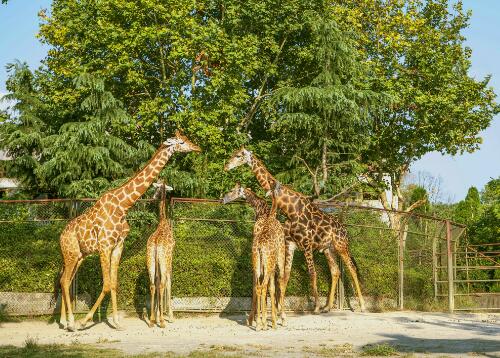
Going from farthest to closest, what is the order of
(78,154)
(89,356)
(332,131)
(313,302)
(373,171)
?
(373,171), (332,131), (78,154), (313,302), (89,356)

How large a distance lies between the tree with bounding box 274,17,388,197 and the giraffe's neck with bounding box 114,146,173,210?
413 inches

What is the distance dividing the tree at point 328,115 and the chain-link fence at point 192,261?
710 centimetres

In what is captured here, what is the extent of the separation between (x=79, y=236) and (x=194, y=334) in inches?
125

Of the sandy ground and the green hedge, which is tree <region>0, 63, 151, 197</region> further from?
the sandy ground

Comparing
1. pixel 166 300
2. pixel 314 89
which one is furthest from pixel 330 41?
pixel 166 300

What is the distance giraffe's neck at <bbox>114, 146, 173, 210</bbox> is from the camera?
1576 centimetres

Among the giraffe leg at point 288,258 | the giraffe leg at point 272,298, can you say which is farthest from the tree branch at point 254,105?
the giraffe leg at point 272,298

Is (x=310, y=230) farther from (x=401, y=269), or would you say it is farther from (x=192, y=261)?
(x=401, y=269)

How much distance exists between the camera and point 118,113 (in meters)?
26.9

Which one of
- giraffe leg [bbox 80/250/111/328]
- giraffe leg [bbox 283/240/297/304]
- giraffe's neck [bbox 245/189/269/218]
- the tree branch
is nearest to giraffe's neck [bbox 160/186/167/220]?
giraffe leg [bbox 80/250/111/328]

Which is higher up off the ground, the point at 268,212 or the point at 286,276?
the point at 268,212

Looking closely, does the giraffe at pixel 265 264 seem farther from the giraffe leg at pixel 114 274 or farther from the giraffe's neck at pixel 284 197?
the giraffe leg at pixel 114 274

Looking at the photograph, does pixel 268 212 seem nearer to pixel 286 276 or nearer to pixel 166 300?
pixel 286 276

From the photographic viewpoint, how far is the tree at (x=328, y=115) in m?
26.5
